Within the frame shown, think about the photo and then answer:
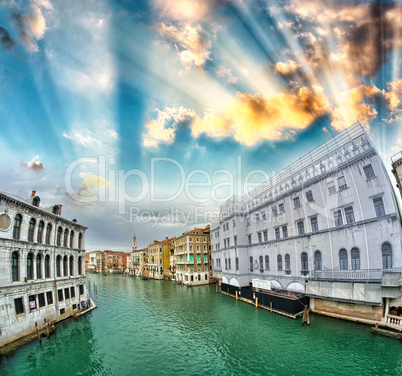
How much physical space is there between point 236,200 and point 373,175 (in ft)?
83.3

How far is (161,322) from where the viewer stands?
2789cm

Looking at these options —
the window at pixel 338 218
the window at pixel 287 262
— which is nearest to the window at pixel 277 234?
the window at pixel 287 262

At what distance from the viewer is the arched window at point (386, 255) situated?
20.0 m

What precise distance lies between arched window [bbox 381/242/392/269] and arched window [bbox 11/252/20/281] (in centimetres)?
3447

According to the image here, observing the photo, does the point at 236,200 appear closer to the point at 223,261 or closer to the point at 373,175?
the point at 223,261

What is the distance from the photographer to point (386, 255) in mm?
20297

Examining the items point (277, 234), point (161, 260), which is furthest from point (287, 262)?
point (161, 260)

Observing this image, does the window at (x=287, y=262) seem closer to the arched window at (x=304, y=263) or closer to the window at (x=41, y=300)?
the arched window at (x=304, y=263)

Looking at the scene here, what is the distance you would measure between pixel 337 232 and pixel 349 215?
232 centimetres

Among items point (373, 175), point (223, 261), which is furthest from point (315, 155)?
point (223, 261)

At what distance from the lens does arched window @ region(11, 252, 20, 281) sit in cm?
2111

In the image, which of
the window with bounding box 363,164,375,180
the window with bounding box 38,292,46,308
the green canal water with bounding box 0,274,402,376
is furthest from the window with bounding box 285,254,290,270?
the window with bounding box 38,292,46,308

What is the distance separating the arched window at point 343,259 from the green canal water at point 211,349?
17.7 feet

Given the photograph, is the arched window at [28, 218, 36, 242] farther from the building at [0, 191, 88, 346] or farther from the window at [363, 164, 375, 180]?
the window at [363, 164, 375, 180]
